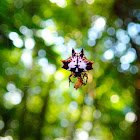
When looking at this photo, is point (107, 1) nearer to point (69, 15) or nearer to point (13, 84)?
point (69, 15)

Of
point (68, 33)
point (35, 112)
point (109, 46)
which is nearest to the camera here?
point (68, 33)

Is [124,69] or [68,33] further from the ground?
[68,33]

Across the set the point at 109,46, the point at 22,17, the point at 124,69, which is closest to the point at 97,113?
the point at 124,69

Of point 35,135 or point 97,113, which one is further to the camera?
point 35,135

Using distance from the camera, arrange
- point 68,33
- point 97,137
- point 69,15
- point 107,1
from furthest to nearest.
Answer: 1. point 97,137
2. point 68,33
3. point 107,1
4. point 69,15

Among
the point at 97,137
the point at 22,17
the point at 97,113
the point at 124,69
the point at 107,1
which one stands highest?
the point at 107,1

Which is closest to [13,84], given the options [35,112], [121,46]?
[35,112]

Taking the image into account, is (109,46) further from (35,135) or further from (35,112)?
(35,135)
